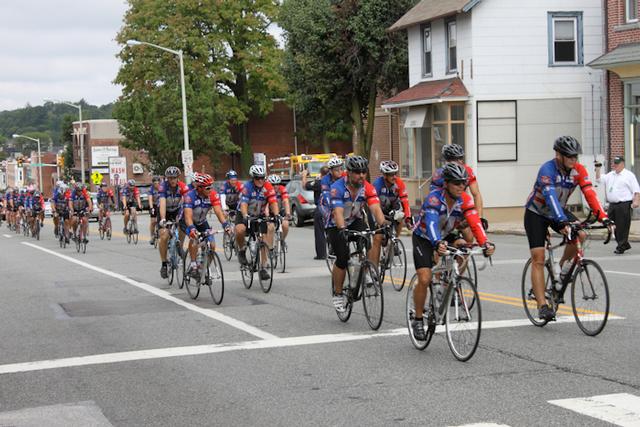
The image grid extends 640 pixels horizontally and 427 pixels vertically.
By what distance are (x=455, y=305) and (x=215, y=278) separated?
568 cm

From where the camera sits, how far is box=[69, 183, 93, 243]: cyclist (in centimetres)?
2762

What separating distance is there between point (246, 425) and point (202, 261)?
7374mm

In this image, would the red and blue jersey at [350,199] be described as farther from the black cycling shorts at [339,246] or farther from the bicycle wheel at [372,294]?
the bicycle wheel at [372,294]

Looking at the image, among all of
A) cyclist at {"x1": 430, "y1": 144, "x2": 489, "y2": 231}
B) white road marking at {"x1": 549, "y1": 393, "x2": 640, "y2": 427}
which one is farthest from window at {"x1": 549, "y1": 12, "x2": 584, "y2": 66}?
white road marking at {"x1": 549, "y1": 393, "x2": 640, "y2": 427}

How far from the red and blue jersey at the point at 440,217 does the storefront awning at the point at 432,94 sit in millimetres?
22975

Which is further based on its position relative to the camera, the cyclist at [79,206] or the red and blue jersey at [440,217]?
the cyclist at [79,206]

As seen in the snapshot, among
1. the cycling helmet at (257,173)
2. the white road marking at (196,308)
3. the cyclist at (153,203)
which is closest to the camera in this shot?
the white road marking at (196,308)

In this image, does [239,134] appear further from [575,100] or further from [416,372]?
[416,372]

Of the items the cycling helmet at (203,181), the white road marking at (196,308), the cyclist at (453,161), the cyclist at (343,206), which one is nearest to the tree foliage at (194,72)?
the white road marking at (196,308)

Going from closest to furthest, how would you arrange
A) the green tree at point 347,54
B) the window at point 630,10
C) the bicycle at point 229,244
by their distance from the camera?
the bicycle at point 229,244 < the window at point 630,10 < the green tree at point 347,54

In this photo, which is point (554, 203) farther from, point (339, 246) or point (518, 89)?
point (518, 89)

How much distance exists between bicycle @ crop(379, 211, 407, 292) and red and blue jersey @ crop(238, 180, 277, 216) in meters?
1.95

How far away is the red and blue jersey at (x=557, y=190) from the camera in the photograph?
977cm

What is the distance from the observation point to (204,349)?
32.8 feet
